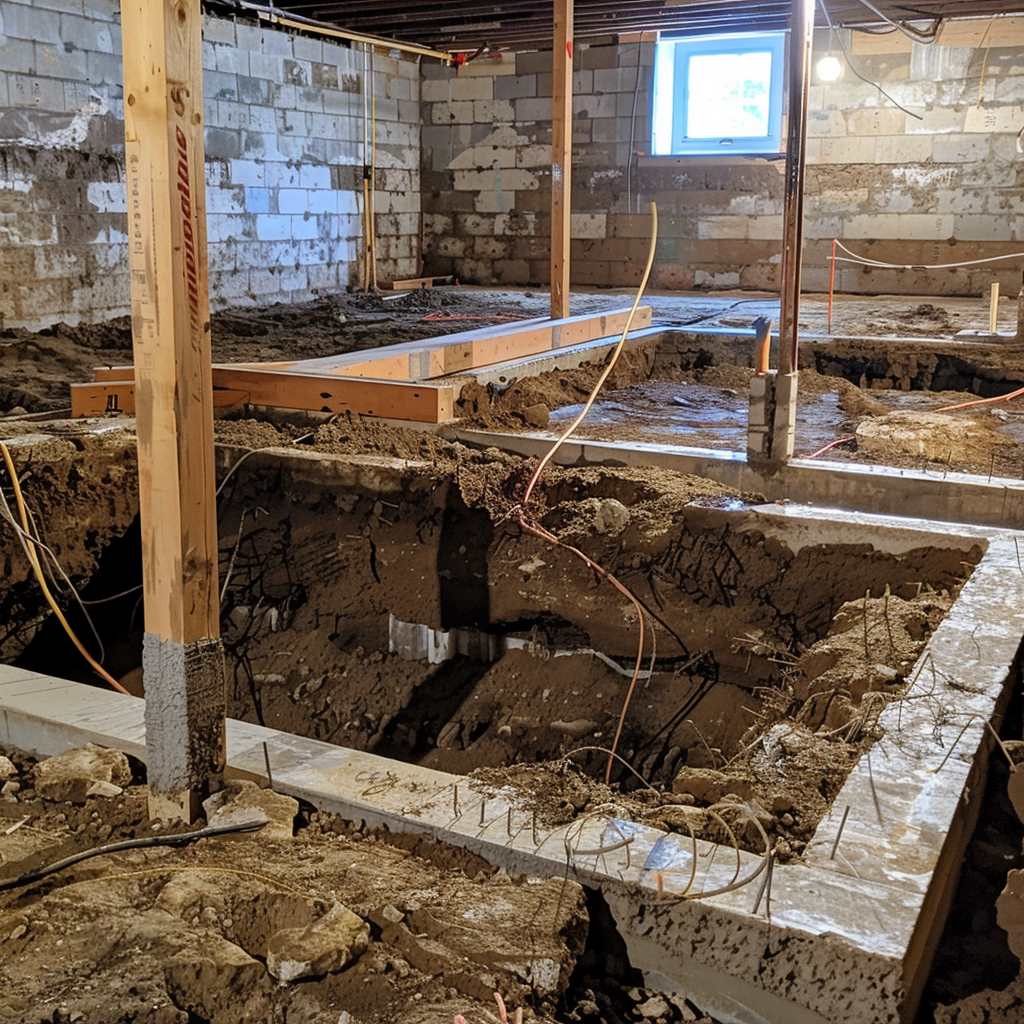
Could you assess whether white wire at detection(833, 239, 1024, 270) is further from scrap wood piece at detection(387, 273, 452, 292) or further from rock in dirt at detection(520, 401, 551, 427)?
rock in dirt at detection(520, 401, 551, 427)

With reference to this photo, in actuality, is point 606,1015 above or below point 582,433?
below

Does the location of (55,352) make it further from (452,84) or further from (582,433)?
(452,84)

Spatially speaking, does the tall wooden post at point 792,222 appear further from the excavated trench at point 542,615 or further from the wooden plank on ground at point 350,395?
the wooden plank on ground at point 350,395

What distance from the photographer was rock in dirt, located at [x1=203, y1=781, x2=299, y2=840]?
2.42 metres

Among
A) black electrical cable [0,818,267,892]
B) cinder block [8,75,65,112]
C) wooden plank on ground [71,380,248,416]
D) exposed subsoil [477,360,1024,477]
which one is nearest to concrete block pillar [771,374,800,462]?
exposed subsoil [477,360,1024,477]

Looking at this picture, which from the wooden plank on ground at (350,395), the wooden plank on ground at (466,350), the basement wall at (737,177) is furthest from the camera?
the basement wall at (737,177)

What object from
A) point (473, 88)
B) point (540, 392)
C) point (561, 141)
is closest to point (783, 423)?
point (540, 392)

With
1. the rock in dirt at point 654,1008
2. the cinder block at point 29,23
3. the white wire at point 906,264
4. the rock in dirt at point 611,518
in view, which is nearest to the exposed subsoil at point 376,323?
the white wire at point 906,264

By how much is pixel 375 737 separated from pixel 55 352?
4.89 metres

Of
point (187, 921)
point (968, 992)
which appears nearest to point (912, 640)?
point (968, 992)

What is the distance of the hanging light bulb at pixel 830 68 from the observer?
38.1 feet

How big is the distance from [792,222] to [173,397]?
2.94 metres

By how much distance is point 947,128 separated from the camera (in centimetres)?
1146

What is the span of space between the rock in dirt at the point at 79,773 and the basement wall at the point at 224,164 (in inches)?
265
